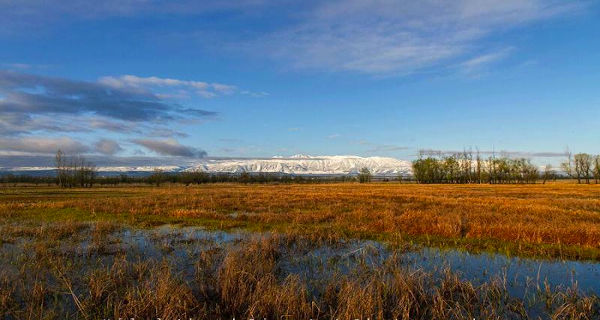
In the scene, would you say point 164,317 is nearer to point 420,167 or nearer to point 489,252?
point 489,252

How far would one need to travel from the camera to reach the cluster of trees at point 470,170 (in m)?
146

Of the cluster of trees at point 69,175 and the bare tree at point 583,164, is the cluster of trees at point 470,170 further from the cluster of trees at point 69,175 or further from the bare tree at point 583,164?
the cluster of trees at point 69,175

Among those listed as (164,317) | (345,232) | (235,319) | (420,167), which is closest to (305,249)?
(345,232)

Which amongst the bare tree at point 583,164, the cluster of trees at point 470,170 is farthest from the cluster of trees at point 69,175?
the bare tree at point 583,164

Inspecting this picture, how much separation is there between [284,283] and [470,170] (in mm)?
158165

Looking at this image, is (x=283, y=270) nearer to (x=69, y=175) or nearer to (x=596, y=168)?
(x=69, y=175)

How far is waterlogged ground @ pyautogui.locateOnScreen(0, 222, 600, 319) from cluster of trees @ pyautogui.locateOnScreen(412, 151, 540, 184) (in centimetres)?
14649

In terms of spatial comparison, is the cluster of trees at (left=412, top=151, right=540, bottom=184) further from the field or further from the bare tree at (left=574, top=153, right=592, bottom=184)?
the field

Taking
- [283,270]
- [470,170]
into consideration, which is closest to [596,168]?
[470,170]

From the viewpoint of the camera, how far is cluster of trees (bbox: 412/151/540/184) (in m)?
146

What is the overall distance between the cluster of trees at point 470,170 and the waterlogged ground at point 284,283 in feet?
481

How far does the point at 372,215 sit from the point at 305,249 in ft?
42.2

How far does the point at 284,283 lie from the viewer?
9.51 m

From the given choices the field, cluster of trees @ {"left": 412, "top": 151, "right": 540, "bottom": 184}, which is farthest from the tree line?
the field
